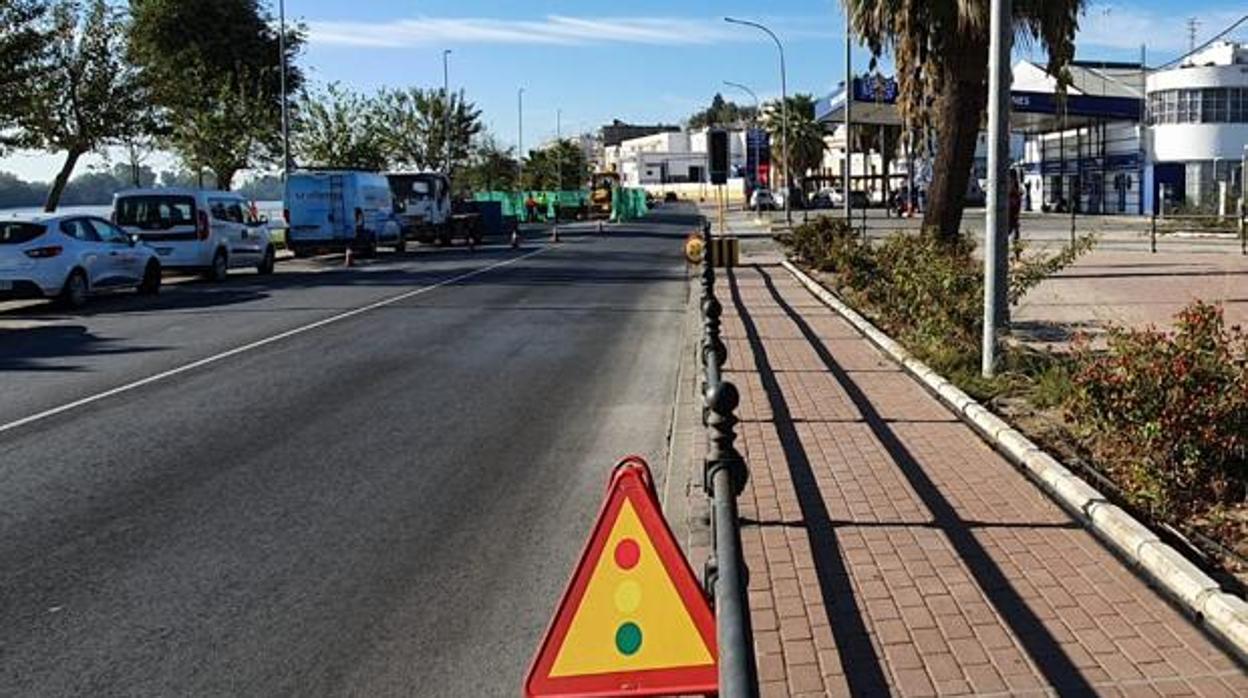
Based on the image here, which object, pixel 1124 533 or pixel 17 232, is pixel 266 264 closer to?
pixel 17 232

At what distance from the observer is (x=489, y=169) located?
317ft

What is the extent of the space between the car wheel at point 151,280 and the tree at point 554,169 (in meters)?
90.4

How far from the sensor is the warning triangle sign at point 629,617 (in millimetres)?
3898

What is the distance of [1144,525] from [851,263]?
42.9 feet

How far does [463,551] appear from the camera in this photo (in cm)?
639

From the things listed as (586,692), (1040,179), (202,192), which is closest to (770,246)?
(202,192)

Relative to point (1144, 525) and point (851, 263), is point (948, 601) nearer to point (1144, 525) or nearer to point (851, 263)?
point (1144, 525)

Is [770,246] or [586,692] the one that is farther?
[770,246]

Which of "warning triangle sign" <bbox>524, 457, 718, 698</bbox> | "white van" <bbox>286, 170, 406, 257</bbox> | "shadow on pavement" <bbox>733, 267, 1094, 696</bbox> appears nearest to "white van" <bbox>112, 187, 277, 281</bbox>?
"white van" <bbox>286, 170, 406, 257</bbox>

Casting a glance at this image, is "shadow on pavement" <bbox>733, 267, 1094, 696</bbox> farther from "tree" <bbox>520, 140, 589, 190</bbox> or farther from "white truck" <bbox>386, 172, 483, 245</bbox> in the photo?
"tree" <bbox>520, 140, 589, 190</bbox>

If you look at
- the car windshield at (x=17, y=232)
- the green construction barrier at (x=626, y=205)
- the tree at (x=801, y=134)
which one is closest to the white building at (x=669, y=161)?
the tree at (x=801, y=134)

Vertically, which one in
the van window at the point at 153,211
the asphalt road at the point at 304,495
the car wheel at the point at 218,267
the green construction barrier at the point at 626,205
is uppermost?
the green construction barrier at the point at 626,205

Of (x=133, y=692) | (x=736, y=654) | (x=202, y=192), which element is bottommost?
(x=133, y=692)

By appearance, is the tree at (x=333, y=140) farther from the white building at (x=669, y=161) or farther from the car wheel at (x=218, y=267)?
the white building at (x=669, y=161)
